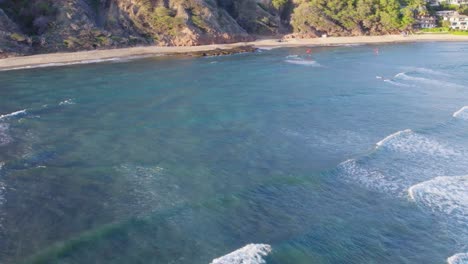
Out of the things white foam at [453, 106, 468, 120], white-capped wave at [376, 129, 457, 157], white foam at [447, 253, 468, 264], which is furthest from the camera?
white foam at [453, 106, 468, 120]

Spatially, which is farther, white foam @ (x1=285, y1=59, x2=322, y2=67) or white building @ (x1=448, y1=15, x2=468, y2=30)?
white building @ (x1=448, y1=15, x2=468, y2=30)

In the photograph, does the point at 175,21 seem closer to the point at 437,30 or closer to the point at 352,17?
the point at 352,17

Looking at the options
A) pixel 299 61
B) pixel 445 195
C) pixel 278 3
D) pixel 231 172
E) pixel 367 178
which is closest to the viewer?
pixel 445 195

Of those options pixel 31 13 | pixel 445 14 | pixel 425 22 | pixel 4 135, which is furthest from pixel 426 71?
pixel 445 14

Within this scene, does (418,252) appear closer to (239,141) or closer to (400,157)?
(400,157)

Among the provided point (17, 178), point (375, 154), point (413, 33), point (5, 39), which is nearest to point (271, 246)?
point (375, 154)

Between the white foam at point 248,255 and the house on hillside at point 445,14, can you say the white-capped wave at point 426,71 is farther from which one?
the house on hillside at point 445,14

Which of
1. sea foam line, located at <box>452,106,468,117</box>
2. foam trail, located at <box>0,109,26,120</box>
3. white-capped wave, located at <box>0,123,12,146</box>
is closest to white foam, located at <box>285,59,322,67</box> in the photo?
sea foam line, located at <box>452,106,468,117</box>

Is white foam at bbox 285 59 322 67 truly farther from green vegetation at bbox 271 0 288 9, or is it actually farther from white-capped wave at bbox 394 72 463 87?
green vegetation at bbox 271 0 288 9
